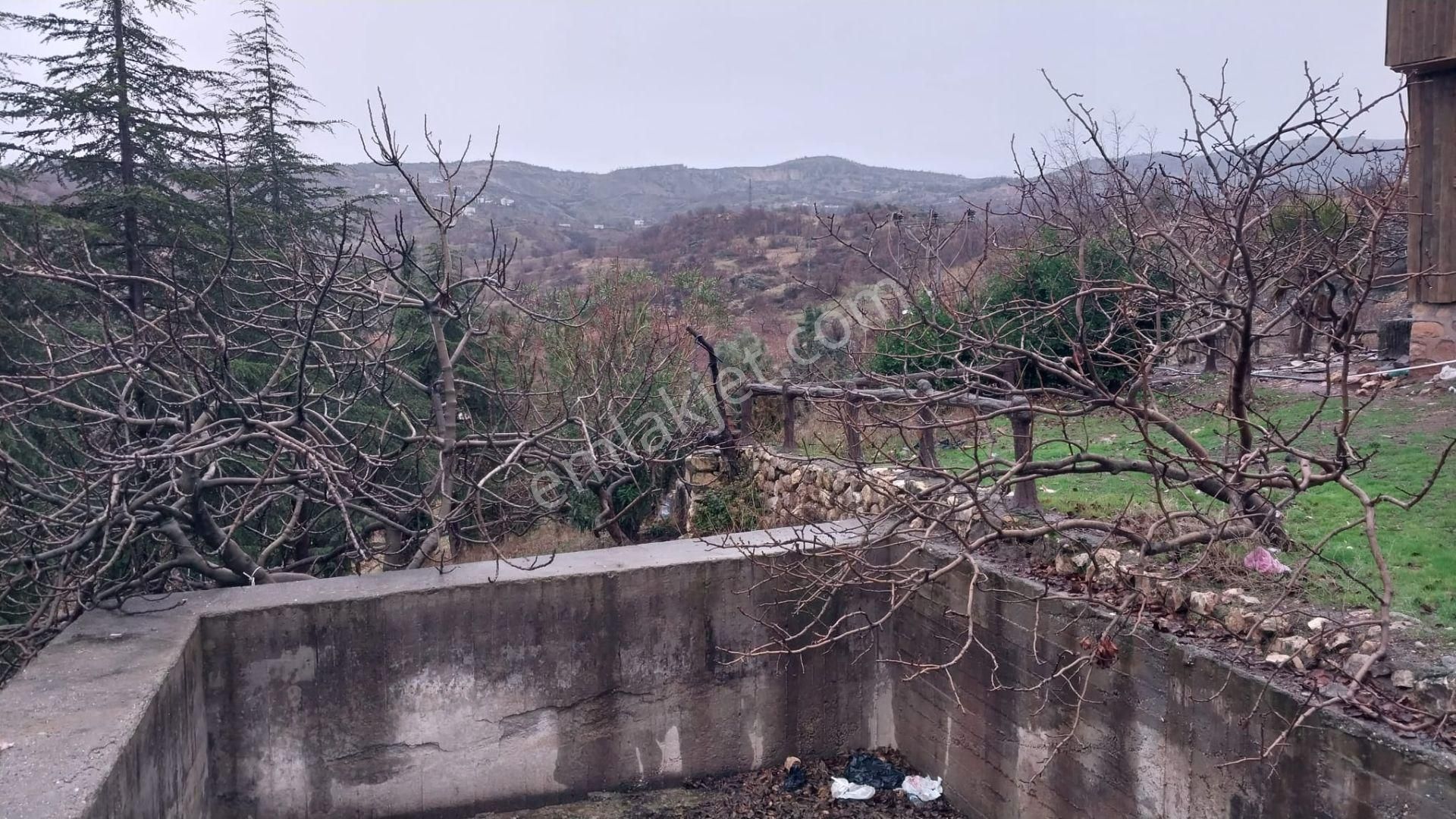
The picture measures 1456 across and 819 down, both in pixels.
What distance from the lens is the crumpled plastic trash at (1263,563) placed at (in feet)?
13.5

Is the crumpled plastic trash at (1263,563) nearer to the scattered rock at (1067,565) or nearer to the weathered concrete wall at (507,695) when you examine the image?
the scattered rock at (1067,565)

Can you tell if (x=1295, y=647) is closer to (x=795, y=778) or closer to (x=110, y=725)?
(x=795, y=778)

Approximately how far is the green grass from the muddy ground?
202 cm

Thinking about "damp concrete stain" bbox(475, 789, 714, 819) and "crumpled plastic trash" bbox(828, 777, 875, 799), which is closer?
"damp concrete stain" bbox(475, 789, 714, 819)

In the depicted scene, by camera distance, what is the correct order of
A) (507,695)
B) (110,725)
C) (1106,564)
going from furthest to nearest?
(507,695)
(1106,564)
(110,725)

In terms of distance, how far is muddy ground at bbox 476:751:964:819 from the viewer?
5.12 m

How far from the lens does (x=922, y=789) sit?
532 cm

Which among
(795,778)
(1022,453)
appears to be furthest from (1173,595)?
(795,778)

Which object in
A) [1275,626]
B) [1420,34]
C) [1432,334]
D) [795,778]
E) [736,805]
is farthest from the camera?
[1432,334]

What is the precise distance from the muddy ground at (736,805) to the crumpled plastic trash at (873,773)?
0.22ft

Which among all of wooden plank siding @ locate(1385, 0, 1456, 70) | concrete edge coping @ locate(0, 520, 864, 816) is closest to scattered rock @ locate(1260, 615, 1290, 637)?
concrete edge coping @ locate(0, 520, 864, 816)

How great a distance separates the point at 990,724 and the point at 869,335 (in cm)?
756

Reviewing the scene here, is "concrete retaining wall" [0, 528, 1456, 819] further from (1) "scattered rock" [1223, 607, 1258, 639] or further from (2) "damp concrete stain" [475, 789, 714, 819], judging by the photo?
(1) "scattered rock" [1223, 607, 1258, 639]

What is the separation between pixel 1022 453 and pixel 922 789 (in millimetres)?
2100
